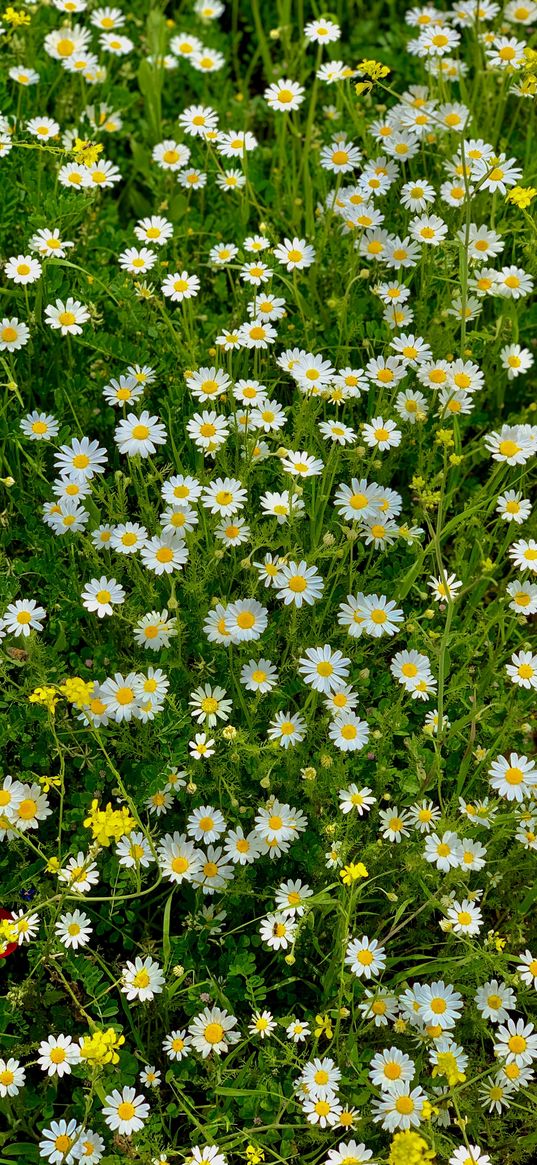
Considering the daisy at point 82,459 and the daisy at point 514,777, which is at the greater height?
the daisy at point 82,459

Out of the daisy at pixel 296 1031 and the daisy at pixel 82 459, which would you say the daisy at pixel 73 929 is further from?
the daisy at pixel 82 459

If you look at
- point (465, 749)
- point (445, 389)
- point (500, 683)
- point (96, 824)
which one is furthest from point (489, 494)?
point (96, 824)

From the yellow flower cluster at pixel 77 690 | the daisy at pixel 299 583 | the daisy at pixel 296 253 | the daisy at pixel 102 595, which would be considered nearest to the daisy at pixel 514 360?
the daisy at pixel 296 253

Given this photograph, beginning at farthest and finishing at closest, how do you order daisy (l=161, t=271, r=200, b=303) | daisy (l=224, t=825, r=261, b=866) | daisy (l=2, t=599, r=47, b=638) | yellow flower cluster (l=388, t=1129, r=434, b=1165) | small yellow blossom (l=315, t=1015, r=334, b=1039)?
daisy (l=161, t=271, r=200, b=303) → daisy (l=2, t=599, r=47, b=638) → daisy (l=224, t=825, r=261, b=866) → small yellow blossom (l=315, t=1015, r=334, b=1039) → yellow flower cluster (l=388, t=1129, r=434, b=1165)

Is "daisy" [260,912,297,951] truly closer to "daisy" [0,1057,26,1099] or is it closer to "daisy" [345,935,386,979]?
"daisy" [345,935,386,979]

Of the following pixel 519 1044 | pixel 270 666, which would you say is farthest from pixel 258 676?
pixel 519 1044

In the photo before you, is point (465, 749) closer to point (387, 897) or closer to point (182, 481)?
point (387, 897)

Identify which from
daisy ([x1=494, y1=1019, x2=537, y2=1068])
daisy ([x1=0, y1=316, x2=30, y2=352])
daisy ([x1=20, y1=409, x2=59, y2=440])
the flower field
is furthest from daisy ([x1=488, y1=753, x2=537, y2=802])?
daisy ([x1=0, y1=316, x2=30, y2=352])
